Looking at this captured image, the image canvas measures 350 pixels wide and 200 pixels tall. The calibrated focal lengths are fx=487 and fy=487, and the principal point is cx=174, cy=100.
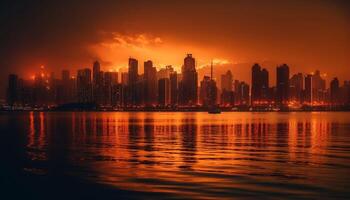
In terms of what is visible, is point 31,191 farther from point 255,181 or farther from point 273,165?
point 273,165

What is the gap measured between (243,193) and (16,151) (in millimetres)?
25844

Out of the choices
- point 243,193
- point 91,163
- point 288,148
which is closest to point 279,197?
point 243,193

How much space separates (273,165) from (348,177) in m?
6.19

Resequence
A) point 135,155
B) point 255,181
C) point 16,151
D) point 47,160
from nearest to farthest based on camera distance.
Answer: point 255,181
point 47,160
point 135,155
point 16,151

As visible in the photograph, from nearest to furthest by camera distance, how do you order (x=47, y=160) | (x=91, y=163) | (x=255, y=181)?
(x=255, y=181)
(x=91, y=163)
(x=47, y=160)

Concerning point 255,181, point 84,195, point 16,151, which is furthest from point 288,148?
point 84,195

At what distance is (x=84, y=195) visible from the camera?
20.9 metres

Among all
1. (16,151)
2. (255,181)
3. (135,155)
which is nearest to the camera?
(255,181)

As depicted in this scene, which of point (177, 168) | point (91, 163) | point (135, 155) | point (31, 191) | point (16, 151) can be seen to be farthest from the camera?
point (16, 151)

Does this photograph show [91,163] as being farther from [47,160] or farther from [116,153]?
[116,153]

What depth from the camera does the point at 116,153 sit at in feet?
128

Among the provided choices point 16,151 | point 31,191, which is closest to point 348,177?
point 31,191

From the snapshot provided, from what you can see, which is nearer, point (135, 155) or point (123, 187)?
point (123, 187)

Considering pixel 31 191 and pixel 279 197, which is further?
pixel 31 191
